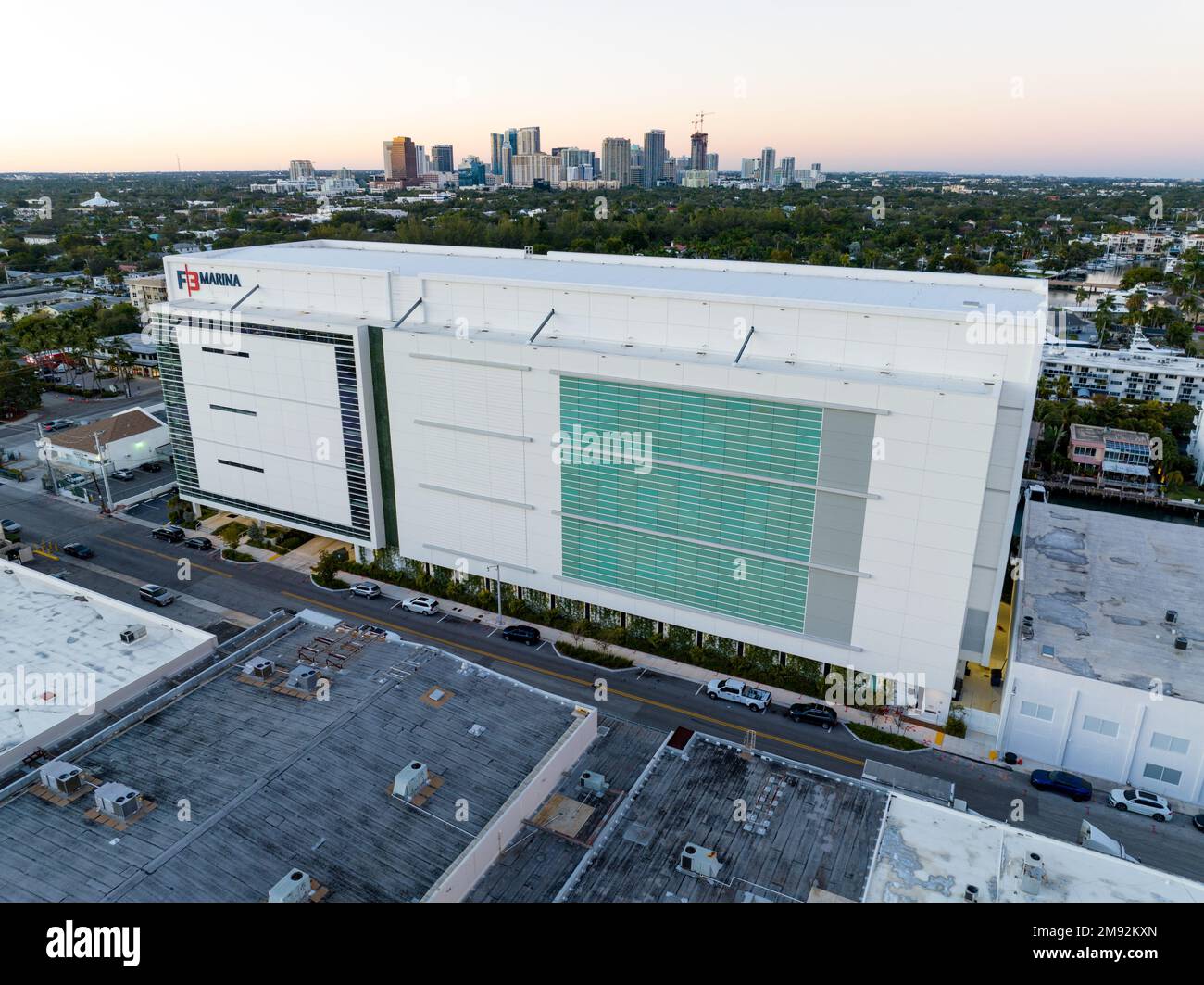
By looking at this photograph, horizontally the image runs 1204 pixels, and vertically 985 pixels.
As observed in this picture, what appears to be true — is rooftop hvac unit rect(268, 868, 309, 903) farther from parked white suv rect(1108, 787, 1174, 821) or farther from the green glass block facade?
parked white suv rect(1108, 787, 1174, 821)

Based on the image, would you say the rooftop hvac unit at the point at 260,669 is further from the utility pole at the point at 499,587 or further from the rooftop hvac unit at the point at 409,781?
the utility pole at the point at 499,587

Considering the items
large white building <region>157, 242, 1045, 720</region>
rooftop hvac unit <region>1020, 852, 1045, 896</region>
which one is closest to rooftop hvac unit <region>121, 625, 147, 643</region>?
large white building <region>157, 242, 1045, 720</region>

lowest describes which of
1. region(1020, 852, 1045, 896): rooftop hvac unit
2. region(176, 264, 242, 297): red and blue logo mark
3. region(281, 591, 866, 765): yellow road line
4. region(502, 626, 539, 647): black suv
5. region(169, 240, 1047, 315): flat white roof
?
region(281, 591, 866, 765): yellow road line

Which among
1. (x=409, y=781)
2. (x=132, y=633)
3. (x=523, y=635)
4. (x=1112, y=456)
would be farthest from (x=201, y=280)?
(x=1112, y=456)

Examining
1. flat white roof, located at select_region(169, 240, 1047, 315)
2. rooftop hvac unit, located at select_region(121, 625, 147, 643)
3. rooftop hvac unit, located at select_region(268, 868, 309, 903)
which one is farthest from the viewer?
flat white roof, located at select_region(169, 240, 1047, 315)

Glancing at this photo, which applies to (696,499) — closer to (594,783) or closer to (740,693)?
(740,693)

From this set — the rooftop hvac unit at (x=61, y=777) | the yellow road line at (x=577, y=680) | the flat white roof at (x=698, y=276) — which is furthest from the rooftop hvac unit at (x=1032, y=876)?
the rooftop hvac unit at (x=61, y=777)
